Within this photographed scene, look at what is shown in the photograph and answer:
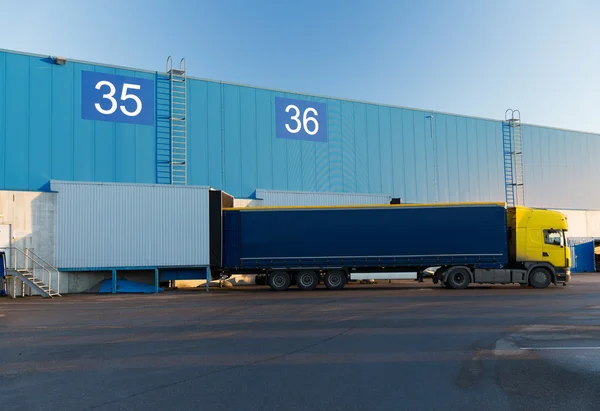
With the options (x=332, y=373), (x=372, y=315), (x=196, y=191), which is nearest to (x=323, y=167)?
(x=196, y=191)

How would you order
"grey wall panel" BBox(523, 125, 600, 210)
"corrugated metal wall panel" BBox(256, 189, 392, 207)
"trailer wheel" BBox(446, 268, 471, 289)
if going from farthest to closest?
"grey wall panel" BBox(523, 125, 600, 210), "corrugated metal wall panel" BBox(256, 189, 392, 207), "trailer wheel" BBox(446, 268, 471, 289)

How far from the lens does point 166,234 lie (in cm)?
2417

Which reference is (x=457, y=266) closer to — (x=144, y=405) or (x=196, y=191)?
(x=196, y=191)

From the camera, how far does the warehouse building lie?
2353cm

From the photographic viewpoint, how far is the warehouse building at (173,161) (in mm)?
23531

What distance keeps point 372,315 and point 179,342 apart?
18.4 feet

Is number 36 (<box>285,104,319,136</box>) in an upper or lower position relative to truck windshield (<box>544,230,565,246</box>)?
upper

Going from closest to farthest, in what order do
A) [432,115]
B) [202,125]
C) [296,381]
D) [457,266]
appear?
[296,381] → [457,266] → [202,125] → [432,115]

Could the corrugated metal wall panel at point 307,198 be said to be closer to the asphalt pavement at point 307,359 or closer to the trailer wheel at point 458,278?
the trailer wheel at point 458,278

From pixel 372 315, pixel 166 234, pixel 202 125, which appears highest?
pixel 202 125

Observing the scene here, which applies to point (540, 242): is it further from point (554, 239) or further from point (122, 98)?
point (122, 98)

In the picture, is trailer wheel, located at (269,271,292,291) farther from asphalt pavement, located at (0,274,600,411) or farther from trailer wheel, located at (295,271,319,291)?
asphalt pavement, located at (0,274,600,411)

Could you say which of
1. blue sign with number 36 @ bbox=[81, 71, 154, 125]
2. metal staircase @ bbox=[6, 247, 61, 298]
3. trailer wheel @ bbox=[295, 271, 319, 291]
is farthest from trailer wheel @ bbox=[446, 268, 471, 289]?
metal staircase @ bbox=[6, 247, 61, 298]

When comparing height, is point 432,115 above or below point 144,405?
above
